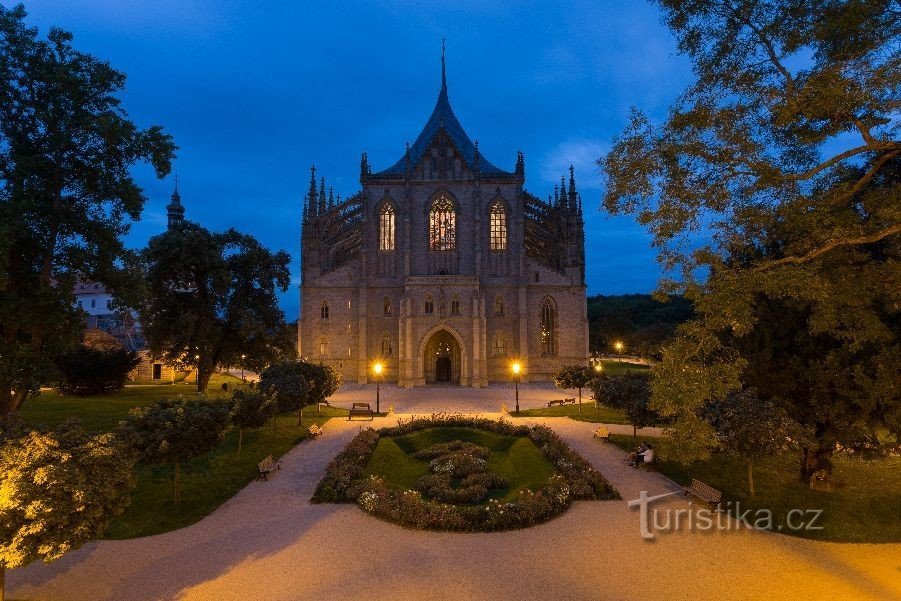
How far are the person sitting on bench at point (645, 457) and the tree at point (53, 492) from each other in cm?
1641

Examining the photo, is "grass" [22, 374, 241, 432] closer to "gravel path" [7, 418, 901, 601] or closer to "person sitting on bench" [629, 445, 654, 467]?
"gravel path" [7, 418, 901, 601]

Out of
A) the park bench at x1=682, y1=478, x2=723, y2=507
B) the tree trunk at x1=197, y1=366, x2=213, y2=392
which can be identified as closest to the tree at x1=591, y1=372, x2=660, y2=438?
the park bench at x1=682, y1=478, x2=723, y2=507

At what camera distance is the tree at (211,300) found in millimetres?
30531

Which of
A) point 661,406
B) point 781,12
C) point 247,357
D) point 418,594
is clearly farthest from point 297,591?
point 247,357

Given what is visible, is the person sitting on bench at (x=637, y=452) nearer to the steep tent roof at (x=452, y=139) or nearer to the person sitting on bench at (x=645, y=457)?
the person sitting on bench at (x=645, y=457)

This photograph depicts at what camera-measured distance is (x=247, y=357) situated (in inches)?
1313

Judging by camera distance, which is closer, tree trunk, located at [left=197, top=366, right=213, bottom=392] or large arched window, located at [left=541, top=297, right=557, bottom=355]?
tree trunk, located at [left=197, top=366, right=213, bottom=392]

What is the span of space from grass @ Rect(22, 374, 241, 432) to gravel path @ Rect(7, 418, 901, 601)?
29.5 ft

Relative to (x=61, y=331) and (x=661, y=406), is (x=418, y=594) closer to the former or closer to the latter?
(x=661, y=406)

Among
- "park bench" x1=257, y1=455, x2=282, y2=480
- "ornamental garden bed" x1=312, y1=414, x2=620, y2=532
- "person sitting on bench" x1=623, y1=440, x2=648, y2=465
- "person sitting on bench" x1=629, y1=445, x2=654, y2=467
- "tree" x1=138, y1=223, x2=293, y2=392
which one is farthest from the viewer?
"tree" x1=138, y1=223, x2=293, y2=392

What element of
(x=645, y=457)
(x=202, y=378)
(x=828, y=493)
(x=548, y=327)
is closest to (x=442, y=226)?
(x=548, y=327)

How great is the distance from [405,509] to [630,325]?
71233mm

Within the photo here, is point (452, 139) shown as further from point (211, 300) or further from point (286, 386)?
point (286, 386)

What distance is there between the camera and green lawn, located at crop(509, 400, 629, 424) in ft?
93.8
